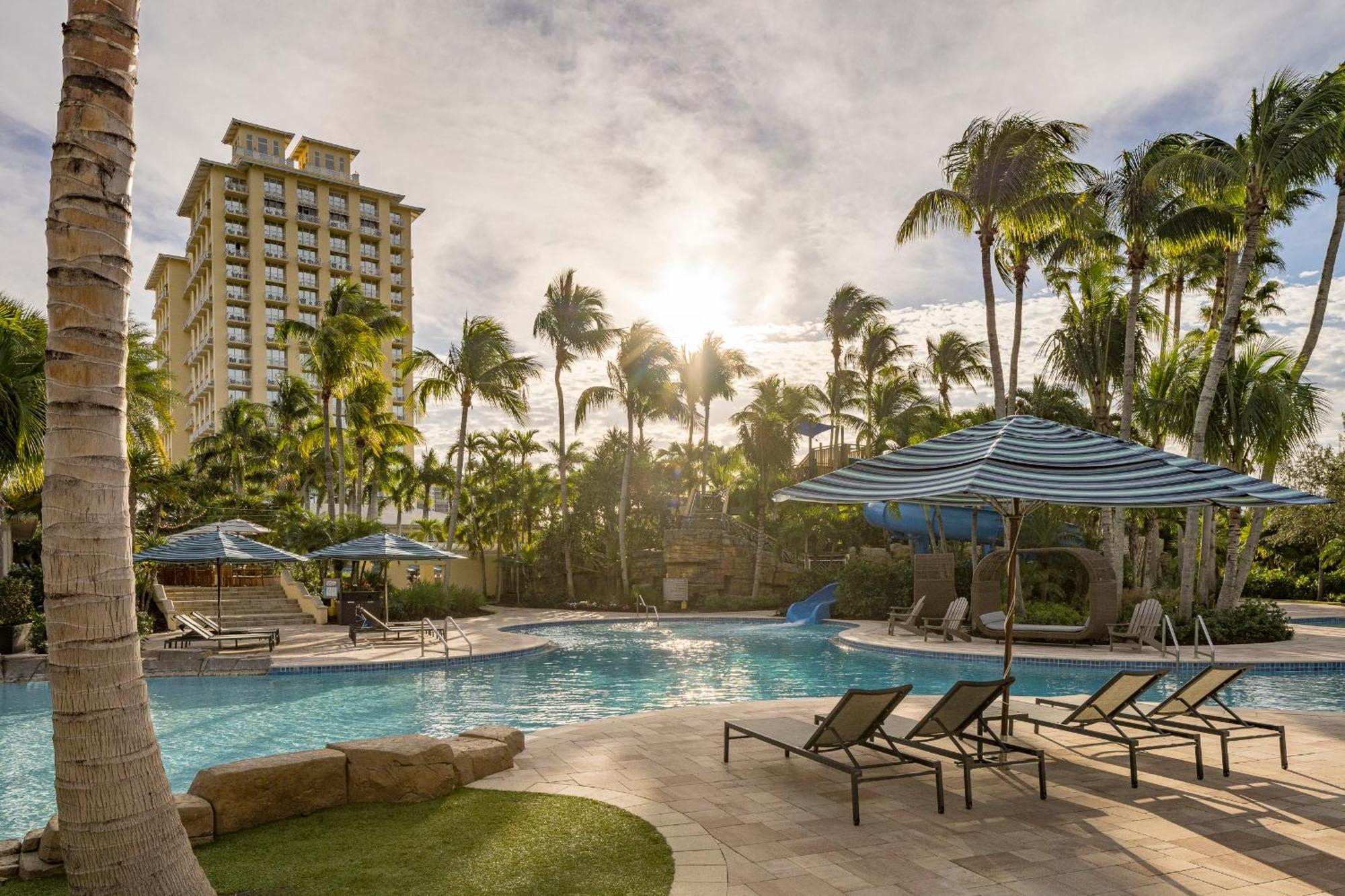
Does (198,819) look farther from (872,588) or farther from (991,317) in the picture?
(872,588)

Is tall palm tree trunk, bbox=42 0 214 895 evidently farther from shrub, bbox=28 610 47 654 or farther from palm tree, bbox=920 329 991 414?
palm tree, bbox=920 329 991 414

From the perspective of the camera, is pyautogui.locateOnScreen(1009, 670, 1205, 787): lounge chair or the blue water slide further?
the blue water slide

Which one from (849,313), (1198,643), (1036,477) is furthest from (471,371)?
(1036,477)

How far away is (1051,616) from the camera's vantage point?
62.2 ft

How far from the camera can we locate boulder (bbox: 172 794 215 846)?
5070 mm

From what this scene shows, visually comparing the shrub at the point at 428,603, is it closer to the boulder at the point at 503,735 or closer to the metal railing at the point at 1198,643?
the boulder at the point at 503,735

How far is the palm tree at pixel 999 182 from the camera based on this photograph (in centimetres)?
1803

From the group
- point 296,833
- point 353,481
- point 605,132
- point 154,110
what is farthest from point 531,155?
point 353,481

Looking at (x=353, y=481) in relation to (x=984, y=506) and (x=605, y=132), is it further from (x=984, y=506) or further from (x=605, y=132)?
(x=984, y=506)

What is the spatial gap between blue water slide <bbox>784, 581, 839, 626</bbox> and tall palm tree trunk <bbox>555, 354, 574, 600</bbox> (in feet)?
29.1

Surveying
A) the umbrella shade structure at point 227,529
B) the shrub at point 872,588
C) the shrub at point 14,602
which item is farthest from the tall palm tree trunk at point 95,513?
the shrub at point 872,588

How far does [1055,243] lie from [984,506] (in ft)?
47.8

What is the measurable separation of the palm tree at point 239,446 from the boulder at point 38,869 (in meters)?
41.0

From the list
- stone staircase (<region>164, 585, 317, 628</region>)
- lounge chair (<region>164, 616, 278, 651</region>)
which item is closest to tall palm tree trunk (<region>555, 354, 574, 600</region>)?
stone staircase (<region>164, 585, 317, 628</region>)
